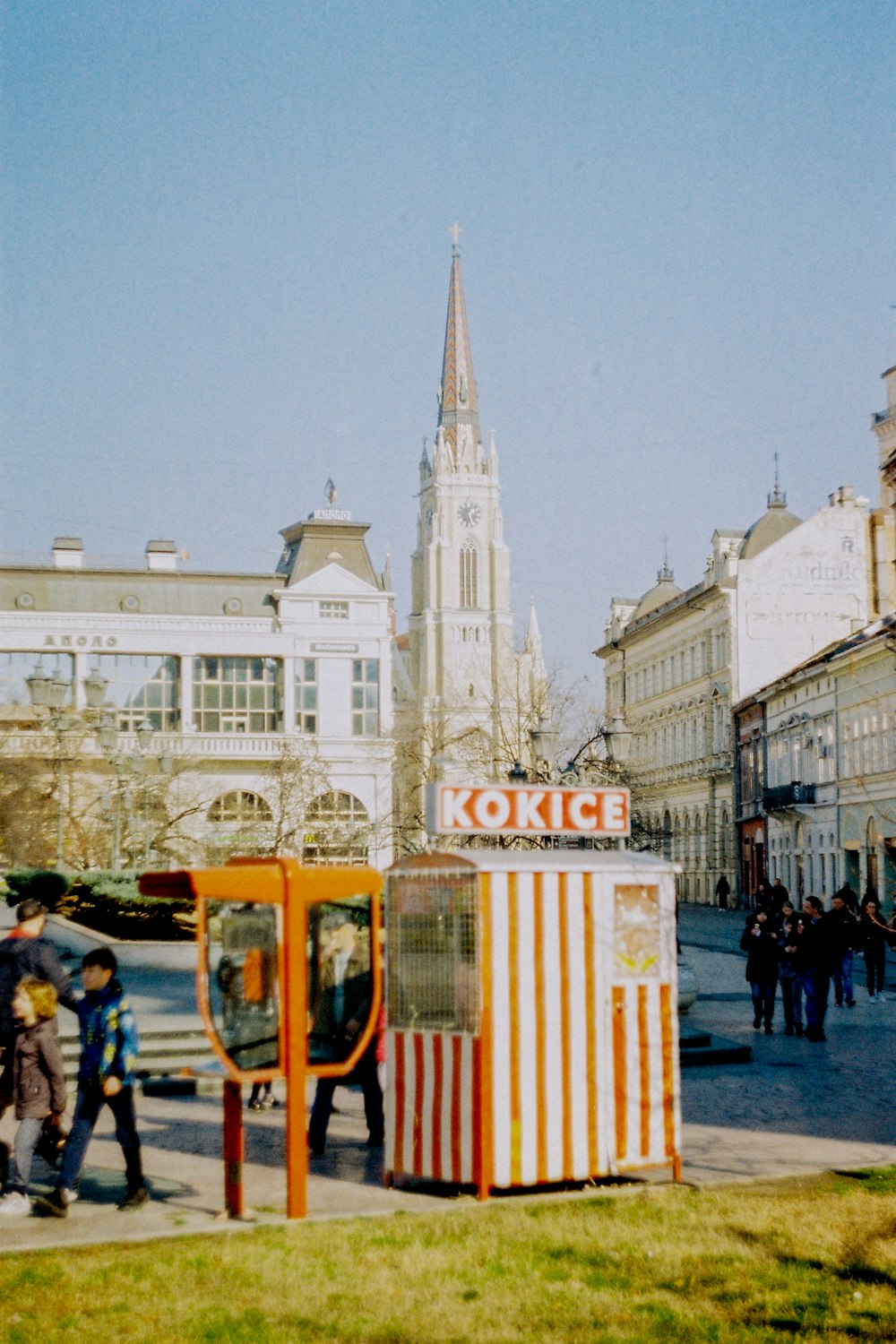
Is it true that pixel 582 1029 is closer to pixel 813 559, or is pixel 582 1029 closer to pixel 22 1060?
pixel 22 1060

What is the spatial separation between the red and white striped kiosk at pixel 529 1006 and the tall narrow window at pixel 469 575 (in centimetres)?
11918

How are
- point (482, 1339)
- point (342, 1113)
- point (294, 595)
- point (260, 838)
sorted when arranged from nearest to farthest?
1. point (482, 1339)
2. point (342, 1113)
3. point (260, 838)
4. point (294, 595)

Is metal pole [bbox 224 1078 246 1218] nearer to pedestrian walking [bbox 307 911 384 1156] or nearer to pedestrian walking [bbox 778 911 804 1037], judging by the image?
pedestrian walking [bbox 307 911 384 1156]

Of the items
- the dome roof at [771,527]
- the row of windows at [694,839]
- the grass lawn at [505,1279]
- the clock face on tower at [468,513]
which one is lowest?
the grass lawn at [505,1279]

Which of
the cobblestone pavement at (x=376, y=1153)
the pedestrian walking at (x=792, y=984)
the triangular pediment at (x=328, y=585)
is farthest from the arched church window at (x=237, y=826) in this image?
the cobblestone pavement at (x=376, y=1153)

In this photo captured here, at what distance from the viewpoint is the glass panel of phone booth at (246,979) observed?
10297 millimetres

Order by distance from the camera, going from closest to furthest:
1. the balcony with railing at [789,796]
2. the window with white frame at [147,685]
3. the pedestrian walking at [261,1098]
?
the pedestrian walking at [261,1098], the balcony with railing at [789,796], the window with white frame at [147,685]

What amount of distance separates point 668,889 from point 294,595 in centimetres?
5843

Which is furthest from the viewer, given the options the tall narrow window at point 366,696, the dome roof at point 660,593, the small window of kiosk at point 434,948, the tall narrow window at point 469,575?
the tall narrow window at point 469,575

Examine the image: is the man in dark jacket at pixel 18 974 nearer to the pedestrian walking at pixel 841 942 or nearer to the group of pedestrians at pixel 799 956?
the group of pedestrians at pixel 799 956

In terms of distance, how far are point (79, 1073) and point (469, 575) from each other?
121430 millimetres

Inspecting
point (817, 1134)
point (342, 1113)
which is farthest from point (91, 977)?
point (817, 1134)

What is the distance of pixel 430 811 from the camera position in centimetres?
1041

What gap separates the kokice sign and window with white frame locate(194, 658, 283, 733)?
57262mm
